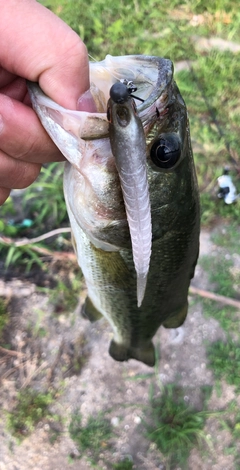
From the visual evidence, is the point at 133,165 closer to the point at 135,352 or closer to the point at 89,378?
the point at 135,352

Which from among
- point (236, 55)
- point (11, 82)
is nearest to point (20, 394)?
point (11, 82)

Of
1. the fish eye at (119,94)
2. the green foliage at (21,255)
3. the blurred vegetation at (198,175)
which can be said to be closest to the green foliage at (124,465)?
the blurred vegetation at (198,175)

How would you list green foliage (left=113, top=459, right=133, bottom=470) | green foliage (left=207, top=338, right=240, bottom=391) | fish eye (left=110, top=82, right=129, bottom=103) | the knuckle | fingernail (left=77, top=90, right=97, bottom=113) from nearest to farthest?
fish eye (left=110, top=82, right=129, bottom=103), fingernail (left=77, top=90, right=97, bottom=113), the knuckle, green foliage (left=113, top=459, right=133, bottom=470), green foliage (left=207, top=338, right=240, bottom=391)

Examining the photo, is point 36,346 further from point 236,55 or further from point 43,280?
point 236,55

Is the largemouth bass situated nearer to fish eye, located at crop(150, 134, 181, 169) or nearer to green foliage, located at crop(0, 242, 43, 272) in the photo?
fish eye, located at crop(150, 134, 181, 169)

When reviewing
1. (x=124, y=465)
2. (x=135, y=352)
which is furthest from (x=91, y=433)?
(x=135, y=352)

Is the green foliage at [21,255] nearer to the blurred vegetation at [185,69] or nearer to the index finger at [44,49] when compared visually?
the blurred vegetation at [185,69]

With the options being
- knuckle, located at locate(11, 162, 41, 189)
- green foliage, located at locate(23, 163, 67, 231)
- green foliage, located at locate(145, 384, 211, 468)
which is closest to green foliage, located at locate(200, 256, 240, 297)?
green foliage, located at locate(145, 384, 211, 468)
